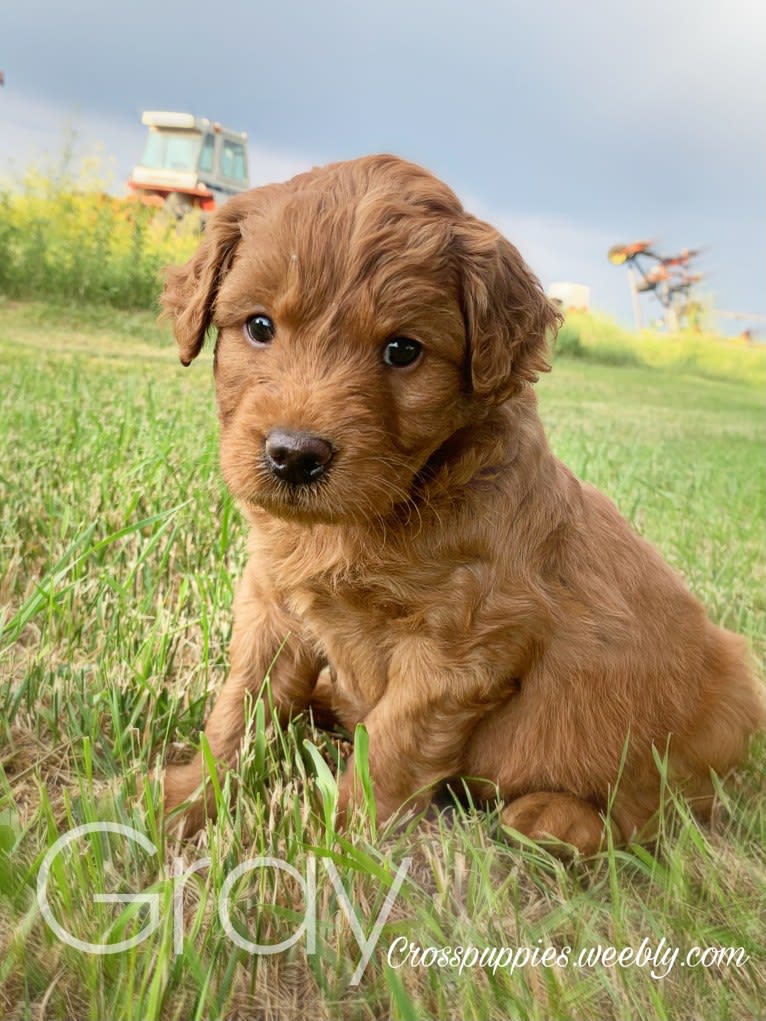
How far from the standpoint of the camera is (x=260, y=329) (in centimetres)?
222

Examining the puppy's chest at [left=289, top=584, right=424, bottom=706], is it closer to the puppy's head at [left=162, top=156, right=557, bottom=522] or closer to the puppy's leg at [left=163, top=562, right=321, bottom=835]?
the puppy's leg at [left=163, top=562, right=321, bottom=835]

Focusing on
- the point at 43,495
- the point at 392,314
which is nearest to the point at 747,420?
the point at 43,495

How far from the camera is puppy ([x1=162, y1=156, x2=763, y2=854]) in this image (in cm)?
209

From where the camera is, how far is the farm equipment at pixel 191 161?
707cm

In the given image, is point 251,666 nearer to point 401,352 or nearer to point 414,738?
point 414,738

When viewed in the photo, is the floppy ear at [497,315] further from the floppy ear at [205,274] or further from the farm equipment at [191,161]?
the farm equipment at [191,161]

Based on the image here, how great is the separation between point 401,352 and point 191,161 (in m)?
5.91

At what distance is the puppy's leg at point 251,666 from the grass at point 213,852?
0.08 m

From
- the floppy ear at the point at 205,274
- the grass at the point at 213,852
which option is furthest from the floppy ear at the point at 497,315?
the grass at the point at 213,852

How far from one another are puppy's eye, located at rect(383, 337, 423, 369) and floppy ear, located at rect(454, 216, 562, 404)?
14 cm

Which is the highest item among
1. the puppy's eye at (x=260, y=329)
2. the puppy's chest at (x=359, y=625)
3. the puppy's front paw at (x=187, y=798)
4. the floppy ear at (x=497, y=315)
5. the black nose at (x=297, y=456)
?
the floppy ear at (x=497, y=315)

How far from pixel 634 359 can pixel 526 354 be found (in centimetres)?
1154

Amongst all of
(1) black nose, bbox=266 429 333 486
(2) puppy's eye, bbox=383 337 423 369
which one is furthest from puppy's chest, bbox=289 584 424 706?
(2) puppy's eye, bbox=383 337 423 369

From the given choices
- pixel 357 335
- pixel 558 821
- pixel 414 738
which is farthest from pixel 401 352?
pixel 558 821
